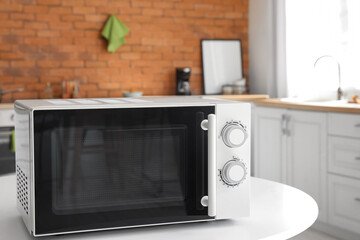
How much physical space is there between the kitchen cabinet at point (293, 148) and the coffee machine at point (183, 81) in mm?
876

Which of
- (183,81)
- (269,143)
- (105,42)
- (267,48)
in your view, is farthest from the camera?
(267,48)

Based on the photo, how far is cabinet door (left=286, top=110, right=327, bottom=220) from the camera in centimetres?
354

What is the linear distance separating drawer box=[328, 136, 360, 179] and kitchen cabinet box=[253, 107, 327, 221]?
77mm

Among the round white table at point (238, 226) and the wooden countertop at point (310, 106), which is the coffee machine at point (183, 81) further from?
the round white table at point (238, 226)

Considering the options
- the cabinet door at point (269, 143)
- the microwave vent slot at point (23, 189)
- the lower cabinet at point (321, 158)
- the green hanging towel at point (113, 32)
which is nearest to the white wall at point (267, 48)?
the cabinet door at point (269, 143)

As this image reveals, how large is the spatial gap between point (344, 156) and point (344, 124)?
202 mm

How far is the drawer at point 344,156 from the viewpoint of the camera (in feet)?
10.7

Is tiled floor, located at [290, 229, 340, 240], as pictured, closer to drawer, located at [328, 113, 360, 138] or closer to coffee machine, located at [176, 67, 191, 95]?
drawer, located at [328, 113, 360, 138]

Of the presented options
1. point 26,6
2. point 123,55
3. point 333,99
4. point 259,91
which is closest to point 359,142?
point 333,99

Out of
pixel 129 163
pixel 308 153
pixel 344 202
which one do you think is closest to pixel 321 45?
pixel 308 153

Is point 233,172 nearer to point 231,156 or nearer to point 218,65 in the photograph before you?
point 231,156

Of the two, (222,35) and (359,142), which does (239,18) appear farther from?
(359,142)

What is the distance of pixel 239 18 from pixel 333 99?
1.43 meters

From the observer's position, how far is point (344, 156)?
3.34 meters
